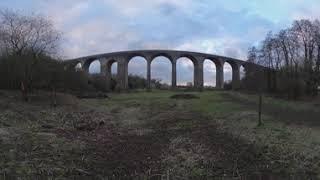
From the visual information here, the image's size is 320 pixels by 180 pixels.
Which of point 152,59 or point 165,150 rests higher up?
point 152,59

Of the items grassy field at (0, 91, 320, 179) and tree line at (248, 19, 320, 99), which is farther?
tree line at (248, 19, 320, 99)

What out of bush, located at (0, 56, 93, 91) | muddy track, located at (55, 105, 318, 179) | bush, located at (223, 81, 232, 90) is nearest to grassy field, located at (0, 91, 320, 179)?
muddy track, located at (55, 105, 318, 179)

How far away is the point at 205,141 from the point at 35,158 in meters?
9.52

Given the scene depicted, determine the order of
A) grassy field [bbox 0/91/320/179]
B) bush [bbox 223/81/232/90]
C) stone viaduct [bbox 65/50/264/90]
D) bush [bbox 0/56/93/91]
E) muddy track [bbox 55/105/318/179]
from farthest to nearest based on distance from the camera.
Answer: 1. stone viaduct [bbox 65/50/264/90]
2. bush [bbox 223/81/232/90]
3. bush [bbox 0/56/93/91]
4. muddy track [bbox 55/105/318/179]
5. grassy field [bbox 0/91/320/179]

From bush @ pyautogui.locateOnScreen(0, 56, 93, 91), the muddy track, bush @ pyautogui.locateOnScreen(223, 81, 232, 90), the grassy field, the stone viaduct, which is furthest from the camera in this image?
the stone viaduct

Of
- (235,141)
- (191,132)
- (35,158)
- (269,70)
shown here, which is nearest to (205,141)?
(235,141)

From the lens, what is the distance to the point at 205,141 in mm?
28094

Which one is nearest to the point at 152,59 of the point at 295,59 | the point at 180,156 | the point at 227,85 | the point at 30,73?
the point at 227,85

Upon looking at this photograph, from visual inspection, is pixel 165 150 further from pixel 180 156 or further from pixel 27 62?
pixel 27 62

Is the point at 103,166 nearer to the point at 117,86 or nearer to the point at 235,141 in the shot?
the point at 235,141

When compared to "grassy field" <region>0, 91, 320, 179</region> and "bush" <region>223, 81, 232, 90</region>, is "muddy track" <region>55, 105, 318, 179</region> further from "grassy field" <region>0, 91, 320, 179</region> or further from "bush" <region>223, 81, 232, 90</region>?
"bush" <region>223, 81, 232, 90</region>

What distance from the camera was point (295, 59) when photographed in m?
102

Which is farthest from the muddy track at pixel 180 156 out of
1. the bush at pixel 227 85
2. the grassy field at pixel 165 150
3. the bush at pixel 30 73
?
the bush at pixel 227 85

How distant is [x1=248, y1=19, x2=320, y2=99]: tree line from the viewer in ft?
286
